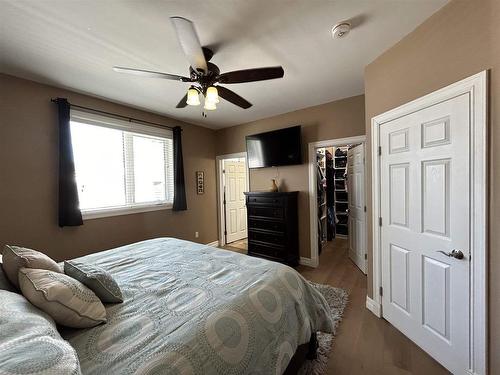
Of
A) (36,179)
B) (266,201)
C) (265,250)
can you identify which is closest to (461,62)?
(266,201)

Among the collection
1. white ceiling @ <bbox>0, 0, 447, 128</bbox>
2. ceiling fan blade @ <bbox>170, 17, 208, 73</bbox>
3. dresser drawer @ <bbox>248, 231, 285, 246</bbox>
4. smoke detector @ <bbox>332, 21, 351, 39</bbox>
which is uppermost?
white ceiling @ <bbox>0, 0, 447, 128</bbox>

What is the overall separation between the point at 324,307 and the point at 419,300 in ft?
2.72

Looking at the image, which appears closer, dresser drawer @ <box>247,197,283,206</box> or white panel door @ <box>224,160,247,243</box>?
dresser drawer @ <box>247,197,283,206</box>

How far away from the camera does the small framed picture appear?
4.38m

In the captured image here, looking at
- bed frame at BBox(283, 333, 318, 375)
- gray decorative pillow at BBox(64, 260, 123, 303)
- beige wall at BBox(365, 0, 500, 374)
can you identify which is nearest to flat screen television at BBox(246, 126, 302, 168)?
beige wall at BBox(365, 0, 500, 374)

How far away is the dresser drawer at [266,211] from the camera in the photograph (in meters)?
3.54

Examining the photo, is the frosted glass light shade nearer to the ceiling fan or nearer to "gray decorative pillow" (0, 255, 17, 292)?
the ceiling fan

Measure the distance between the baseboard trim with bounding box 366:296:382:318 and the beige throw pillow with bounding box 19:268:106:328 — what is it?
2400mm

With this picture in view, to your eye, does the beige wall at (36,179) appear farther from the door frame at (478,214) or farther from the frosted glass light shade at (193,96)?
the door frame at (478,214)

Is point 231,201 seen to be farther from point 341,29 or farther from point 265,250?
point 341,29

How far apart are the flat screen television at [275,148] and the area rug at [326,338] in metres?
1.95

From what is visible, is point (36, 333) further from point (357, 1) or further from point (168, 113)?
point (168, 113)

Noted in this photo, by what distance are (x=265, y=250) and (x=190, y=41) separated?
3.17 meters

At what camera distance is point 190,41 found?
1390 millimetres
